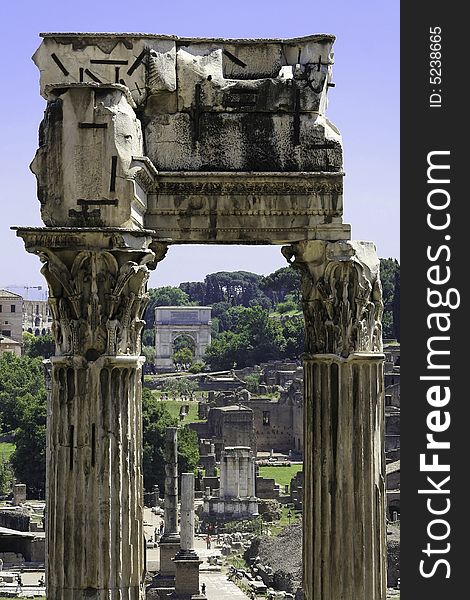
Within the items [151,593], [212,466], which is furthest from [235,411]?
[151,593]

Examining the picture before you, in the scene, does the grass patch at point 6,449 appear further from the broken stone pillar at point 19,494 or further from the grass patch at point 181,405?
the grass patch at point 181,405

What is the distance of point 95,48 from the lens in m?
7.55

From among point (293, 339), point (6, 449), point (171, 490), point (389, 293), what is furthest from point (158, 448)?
point (293, 339)

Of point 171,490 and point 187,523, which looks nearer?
point 187,523

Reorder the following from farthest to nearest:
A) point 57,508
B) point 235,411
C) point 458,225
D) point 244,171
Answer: point 235,411, point 244,171, point 458,225, point 57,508

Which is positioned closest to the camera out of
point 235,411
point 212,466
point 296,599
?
point 296,599

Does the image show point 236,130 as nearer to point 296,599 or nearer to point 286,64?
point 286,64

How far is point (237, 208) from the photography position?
25.8 feet

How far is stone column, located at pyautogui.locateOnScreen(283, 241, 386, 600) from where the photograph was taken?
25.2 ft

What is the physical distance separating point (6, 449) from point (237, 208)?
196 ft

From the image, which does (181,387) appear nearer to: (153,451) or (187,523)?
(153,451)

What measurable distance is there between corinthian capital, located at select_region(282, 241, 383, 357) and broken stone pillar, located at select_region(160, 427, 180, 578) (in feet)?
101

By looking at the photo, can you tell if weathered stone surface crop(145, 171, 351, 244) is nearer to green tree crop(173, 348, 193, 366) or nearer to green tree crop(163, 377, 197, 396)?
green tree crop(163, 377, 197, 396)

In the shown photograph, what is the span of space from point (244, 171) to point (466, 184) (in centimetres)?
128
